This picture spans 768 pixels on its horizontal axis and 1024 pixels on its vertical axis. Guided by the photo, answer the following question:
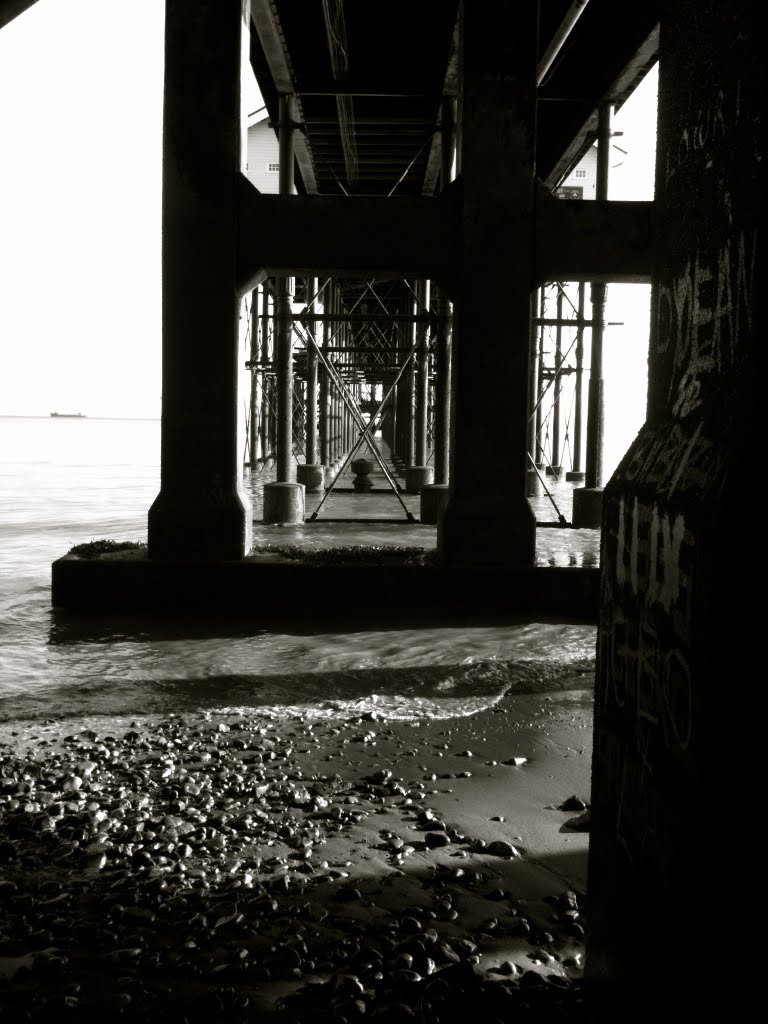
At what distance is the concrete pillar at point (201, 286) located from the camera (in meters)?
8.69

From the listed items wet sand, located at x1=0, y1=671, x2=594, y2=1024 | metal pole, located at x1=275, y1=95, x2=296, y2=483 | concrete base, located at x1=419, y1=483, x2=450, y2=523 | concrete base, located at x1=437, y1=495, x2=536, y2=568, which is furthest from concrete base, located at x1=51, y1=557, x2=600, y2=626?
concrete base, located at x1=419, y1=483, x2=450, y2=523

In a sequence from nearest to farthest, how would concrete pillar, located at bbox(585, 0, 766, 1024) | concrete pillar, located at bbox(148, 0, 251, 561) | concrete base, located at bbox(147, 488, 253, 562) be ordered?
concrete pillar, located at bbox(585, 0, 766, 1024)
concrete pillar, located at bbox(148, 0, 251, 561)
concrete base, located at bbox(147, 488, 253, 562)

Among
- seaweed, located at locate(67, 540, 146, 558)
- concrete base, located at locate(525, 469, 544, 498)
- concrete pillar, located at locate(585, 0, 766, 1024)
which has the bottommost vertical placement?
seaweed, located at locate(67, 540, 146, 558)

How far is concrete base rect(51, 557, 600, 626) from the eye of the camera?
8.74m

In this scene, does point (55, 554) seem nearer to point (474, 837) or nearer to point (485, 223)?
point (485, 223)

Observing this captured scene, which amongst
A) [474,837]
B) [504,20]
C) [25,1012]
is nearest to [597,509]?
[504,20]

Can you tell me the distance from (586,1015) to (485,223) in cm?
781

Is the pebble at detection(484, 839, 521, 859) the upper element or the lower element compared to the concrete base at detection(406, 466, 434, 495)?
lower

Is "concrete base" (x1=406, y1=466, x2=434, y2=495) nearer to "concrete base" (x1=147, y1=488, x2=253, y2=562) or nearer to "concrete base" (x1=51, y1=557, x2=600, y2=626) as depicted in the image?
"concrete base" (x1=51, y1=557, x2=600, y2=626)

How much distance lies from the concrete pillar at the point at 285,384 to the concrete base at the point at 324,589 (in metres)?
5.28

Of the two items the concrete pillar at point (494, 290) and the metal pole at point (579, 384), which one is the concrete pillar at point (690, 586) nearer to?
the concrete pillar at point (494, 290)

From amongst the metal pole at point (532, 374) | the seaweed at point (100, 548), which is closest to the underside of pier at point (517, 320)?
the metal pole at point (532, 374)

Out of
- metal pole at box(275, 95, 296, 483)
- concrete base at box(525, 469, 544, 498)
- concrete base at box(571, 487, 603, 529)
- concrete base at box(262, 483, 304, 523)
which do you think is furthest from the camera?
concrete base at box(525, 469, 544, 498)

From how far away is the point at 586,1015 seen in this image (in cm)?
191
